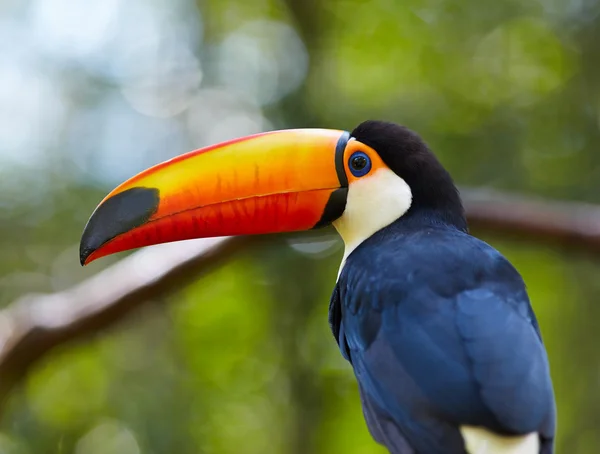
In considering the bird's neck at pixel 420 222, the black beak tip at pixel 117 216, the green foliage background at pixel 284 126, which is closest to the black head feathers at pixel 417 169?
the bird's neck at pixel 420 222

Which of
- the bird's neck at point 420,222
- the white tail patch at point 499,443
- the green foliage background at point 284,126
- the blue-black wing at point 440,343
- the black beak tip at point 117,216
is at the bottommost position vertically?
the green foliage background at point 284,126

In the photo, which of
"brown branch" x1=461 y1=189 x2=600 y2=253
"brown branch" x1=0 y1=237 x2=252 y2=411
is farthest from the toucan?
"brown branch" x1=461 y1=189 x2=600 y2=253

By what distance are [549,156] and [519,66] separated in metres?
1.14

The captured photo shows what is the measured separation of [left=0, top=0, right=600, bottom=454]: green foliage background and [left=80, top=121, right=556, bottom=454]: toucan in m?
3.94

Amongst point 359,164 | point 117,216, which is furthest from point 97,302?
point 359,164

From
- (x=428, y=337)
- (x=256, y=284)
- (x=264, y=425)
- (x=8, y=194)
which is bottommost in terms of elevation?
(x=264, y=425)

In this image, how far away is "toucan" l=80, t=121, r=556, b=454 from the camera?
1.69m

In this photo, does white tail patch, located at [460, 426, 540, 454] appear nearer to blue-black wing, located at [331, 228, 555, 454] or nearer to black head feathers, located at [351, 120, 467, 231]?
blue-black wing, located at [331, 228, 555, 454]

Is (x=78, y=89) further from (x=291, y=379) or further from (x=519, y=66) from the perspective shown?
(x=519, y=66)

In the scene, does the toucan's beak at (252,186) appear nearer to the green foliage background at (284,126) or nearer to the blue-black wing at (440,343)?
the blue-black wing at (440,343)

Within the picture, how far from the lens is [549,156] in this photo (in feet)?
22.6

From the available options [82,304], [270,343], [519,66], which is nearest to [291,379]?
[270,343]

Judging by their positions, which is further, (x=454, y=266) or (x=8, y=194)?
(x=8, y=194)

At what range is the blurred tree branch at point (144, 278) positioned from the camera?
10.00 feet
